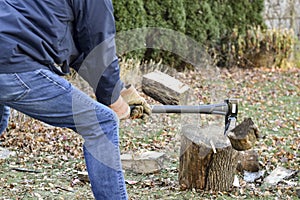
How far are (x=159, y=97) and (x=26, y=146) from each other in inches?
65.5

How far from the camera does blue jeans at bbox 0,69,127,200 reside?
7.98ft

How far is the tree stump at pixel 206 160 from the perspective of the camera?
3627 millimetres

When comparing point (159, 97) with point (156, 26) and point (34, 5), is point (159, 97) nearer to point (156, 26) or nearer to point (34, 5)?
point (34, 5)

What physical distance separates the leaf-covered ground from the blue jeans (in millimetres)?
1048

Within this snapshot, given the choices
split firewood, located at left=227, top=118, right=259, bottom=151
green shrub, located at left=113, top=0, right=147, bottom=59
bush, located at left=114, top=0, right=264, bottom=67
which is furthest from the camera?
bush, located at left=114, top=0, right=264, bottom=67

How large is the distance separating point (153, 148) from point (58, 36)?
246 cm

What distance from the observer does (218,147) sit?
11.9 ft

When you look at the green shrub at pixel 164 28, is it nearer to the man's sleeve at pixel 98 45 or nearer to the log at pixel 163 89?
the log at pixel 163 89

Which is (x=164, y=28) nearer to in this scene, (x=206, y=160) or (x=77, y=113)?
(x=206, y=160)

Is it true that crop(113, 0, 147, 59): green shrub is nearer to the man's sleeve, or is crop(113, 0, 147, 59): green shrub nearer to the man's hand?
the man's hand

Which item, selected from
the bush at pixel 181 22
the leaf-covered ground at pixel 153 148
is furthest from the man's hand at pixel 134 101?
the bush at pixel 181 22

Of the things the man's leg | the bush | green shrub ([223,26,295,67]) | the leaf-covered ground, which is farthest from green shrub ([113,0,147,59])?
the man's leg

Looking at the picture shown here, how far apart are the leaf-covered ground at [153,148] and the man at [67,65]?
1.13 meters

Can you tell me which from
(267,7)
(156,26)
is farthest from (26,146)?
(267,7)
